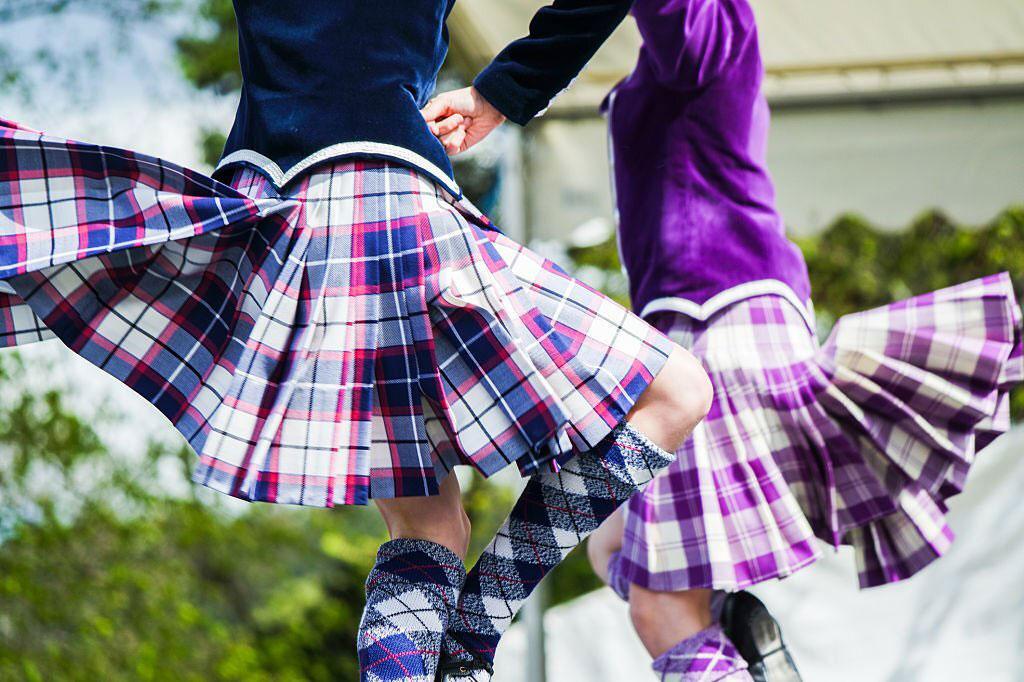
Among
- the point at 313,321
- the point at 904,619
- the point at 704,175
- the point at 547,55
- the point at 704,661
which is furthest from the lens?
the point at 904,619

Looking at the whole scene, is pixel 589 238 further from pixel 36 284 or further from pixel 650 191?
pixel 36 284

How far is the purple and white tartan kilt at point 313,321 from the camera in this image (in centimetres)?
111

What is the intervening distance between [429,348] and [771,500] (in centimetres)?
77

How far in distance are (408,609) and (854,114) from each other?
3046 millimetres

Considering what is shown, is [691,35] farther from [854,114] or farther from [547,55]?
[854,114]

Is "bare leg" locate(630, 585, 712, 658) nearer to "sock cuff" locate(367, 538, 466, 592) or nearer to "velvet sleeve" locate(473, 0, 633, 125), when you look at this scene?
"sock cuff" locate(367, 538, 466, 592)

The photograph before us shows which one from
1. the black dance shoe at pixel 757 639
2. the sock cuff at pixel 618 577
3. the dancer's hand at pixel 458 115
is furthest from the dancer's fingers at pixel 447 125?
the black dance shoe at pixel 757 639

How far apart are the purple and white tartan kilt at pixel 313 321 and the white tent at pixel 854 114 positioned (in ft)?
7.51

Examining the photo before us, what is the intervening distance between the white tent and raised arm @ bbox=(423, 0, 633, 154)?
79.4 inches

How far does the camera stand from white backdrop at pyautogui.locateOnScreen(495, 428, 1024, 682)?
110 inches

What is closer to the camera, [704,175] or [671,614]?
[671,614]

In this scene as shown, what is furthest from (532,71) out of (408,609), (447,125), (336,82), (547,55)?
(408,609)

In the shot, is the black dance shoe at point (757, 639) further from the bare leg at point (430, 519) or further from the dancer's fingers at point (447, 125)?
the dancer's fingers at point (447, 125)

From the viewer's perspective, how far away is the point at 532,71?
4.48 feet
